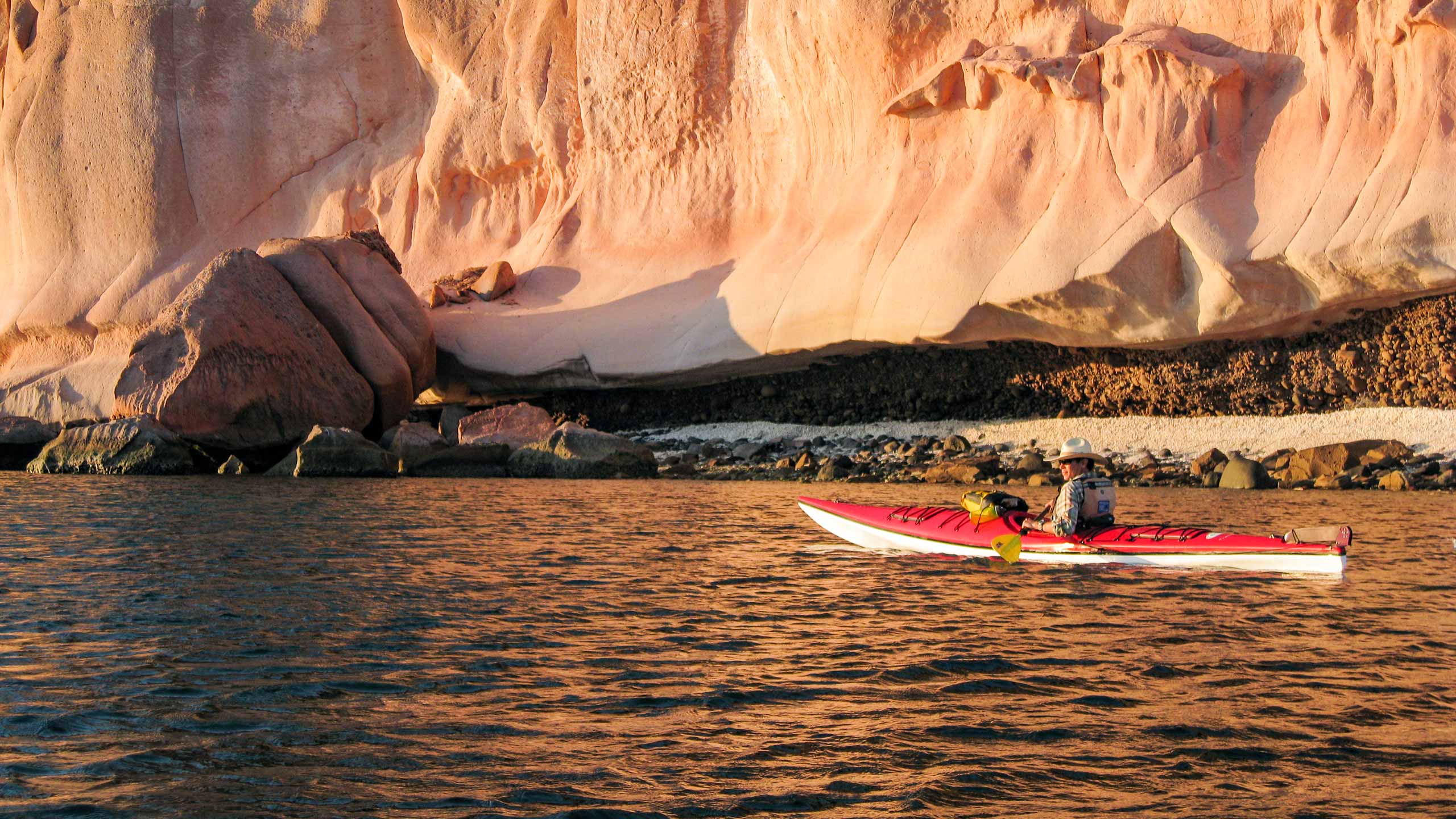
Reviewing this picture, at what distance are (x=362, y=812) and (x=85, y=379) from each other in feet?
66.2

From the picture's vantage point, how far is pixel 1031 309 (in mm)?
15711

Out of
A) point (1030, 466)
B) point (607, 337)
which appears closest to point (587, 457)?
point (607, 337)

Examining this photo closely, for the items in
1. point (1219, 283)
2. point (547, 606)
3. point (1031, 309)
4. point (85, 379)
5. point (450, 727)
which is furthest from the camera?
point (85, 379)

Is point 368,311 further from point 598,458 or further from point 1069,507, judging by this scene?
point 1069,507

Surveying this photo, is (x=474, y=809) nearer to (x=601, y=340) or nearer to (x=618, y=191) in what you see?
(x=601, y=340)

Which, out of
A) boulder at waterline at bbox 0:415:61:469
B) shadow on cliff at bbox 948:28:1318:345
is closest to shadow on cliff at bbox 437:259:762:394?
shadow on cliff at bbox 948:28:1318:345

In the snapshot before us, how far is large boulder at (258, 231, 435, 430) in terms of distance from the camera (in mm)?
18844

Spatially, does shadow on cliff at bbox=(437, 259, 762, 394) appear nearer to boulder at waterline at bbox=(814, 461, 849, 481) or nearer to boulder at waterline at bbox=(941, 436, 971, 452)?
boulder at waterline at bbox=(814, 461, 849, 481)

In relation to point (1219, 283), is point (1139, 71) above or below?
above

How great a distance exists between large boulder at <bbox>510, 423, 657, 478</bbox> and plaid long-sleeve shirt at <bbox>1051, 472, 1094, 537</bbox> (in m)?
8.32

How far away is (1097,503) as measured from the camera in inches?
358

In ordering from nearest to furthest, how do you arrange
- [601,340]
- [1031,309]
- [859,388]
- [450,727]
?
[450,727], [1031,309], [859,388], [601,340]

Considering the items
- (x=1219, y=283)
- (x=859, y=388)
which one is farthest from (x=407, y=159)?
(x=1219, y=283)

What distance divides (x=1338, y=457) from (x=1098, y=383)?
316cm
